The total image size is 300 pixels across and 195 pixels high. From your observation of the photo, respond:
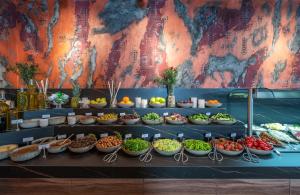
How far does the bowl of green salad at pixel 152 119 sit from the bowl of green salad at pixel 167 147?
31 centimetres

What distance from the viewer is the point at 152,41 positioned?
345 centimetres

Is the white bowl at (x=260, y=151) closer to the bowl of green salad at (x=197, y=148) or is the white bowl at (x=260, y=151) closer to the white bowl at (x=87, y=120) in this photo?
the bowl of green salad at (x=197, y=148)

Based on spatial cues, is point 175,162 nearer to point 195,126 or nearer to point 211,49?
point 195,126

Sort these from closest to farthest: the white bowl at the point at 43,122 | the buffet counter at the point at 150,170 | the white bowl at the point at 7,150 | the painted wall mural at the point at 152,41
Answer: the buffet counter at the point at 150,170 → the white bowl at the point at 7,150 → the white bowl at the point at 43,122 → the painted wall mural at the point at 152,41

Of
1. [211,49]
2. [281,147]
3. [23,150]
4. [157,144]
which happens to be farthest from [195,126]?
[23,150]

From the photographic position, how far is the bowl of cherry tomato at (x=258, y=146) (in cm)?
242

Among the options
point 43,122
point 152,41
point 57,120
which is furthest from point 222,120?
point 43,122

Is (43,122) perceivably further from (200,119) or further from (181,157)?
(200,119)

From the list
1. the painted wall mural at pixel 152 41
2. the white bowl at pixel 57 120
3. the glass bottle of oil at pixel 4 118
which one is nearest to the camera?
the glass bottle of oil at pixel 4 118

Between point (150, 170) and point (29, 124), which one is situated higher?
point (29, 124)

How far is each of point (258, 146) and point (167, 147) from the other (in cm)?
114

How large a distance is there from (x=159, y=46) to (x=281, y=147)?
237 cm

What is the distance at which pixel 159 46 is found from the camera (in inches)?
136

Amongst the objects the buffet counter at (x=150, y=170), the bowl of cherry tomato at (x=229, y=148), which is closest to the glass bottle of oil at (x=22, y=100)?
the buffet counter at (x=150, y=170)
